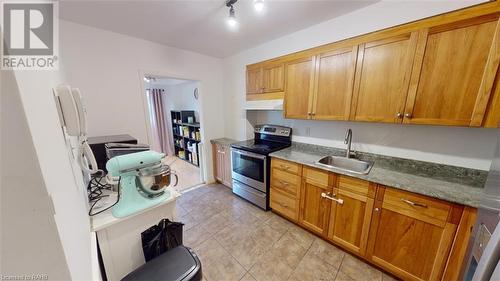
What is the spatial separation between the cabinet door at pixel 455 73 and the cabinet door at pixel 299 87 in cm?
90

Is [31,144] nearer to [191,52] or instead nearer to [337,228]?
[337,228]

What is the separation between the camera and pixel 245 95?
2.91 meters

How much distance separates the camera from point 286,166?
6.91ft

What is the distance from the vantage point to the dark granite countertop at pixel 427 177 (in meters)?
1.22

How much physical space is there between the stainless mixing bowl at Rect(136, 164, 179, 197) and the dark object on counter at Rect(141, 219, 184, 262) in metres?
0.23

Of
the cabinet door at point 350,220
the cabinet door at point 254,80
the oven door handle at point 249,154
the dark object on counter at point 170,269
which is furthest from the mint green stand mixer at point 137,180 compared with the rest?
the cabinet door at point 254,80

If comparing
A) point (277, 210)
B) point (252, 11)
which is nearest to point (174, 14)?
point (252, 11)

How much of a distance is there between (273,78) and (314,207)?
5.69ft

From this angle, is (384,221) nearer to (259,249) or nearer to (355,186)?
(355,186)

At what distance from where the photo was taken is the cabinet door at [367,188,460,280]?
1.23m

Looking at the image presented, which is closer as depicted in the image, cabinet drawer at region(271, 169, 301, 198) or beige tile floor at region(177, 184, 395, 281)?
beige tile floor at region(177, 184, 395, 281)

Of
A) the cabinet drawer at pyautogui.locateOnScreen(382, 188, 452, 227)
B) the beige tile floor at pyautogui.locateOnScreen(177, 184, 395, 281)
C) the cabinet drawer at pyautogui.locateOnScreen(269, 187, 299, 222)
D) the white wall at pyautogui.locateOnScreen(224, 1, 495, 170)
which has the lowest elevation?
the beige tile floor at pyautogui.locateOnScreen(177, 184, 395, 281)

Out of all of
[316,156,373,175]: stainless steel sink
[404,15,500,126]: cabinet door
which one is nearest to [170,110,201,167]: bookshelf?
[316,156,373,175]: stainless steel sink

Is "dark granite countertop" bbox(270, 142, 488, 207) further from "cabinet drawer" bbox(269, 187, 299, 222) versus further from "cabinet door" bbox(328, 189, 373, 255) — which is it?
"cabinet drawer" bbox(269, 187, 299, 222)
